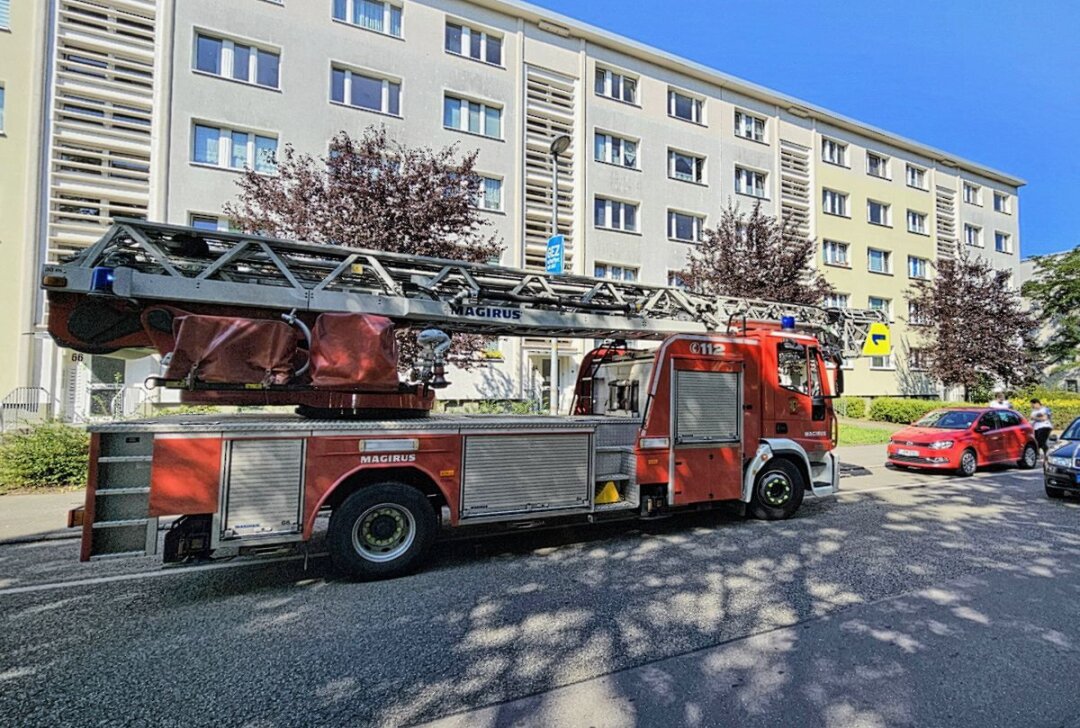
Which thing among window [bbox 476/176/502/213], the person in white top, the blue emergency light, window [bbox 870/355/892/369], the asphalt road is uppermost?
window [bbox 476/176/502/213]

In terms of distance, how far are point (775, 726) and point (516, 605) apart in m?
2.24

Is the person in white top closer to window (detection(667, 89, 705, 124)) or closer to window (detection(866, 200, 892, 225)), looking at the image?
window (detection(667, 89, 705, 124))

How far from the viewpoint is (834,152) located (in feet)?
97.2

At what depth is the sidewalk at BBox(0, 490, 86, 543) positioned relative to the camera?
23.1 feet

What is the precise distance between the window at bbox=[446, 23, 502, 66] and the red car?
728 inches

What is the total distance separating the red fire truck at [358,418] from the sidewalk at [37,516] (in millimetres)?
3004

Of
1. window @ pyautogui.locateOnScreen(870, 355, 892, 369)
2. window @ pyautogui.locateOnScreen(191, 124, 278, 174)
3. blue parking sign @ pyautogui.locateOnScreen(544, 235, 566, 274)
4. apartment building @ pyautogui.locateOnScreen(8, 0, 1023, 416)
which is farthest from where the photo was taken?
window @ pyautogui.locateOnScreen(870, 355, 892, 369)

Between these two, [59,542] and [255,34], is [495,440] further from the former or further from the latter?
[255,34]

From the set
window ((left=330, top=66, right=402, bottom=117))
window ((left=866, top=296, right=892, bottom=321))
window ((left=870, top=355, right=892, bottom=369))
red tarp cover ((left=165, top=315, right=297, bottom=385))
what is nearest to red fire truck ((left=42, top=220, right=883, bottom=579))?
red tarp cover ((left=165, top=315, right=297, bottom=385))

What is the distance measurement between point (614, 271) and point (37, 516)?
18.9 m

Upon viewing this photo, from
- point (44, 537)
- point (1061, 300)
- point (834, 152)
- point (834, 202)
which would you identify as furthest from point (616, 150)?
point (1061, 300)

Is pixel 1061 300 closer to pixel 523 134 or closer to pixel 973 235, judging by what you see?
pixel 973 235

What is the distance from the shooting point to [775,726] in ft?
10.0

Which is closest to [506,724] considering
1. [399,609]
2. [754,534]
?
[399,609]
